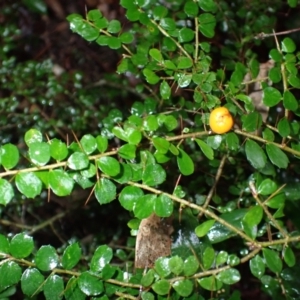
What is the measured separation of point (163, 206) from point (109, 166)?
4.1 inches

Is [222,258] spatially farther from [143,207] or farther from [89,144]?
[89,144]

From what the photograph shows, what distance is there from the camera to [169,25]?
98 cm

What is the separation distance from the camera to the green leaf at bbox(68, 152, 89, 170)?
2.20 ft

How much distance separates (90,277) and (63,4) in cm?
189

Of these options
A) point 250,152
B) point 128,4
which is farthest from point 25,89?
point 250,152

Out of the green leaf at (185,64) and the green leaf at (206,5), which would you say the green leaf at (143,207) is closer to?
the green leaf at (185,64)

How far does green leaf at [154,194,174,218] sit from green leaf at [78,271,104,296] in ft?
0.46

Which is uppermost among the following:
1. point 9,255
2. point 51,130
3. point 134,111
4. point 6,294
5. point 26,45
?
point 9,255

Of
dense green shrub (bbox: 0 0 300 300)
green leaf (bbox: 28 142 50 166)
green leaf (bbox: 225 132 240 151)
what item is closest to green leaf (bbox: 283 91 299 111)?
dense green shrub (bbox: 0 0 300 300)

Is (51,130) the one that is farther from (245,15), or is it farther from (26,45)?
(26,45)

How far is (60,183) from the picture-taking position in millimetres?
668

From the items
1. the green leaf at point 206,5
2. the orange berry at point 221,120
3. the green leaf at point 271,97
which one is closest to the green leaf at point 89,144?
the orange berry at point 221,120

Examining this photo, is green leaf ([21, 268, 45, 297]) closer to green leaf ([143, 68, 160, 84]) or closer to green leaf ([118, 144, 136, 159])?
green leaf ([118, 144, 136, 159])

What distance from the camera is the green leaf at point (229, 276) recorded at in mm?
761
